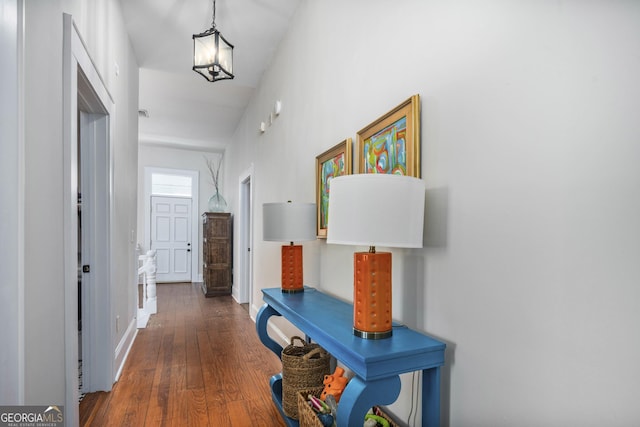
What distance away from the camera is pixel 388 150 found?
5.32 feet

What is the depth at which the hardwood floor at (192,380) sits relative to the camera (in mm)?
2107

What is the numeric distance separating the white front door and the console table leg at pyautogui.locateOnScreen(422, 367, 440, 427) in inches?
285

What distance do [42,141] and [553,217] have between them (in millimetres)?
1869

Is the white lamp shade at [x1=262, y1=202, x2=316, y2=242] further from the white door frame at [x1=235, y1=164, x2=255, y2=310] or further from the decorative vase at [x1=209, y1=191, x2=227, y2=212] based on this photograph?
the decorative vase at [x1=209, y1=191, x2=227, y2=212]

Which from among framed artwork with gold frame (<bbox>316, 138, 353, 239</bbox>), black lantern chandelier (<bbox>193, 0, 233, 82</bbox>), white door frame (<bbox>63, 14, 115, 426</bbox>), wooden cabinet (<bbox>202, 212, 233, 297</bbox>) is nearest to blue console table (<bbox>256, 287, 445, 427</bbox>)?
framed artwork with gold frame (<bbox>316, 138, 353, 239</bbox>)

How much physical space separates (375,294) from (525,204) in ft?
1.88

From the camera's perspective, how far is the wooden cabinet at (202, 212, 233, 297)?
19.9ft

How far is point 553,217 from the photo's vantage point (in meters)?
0.90

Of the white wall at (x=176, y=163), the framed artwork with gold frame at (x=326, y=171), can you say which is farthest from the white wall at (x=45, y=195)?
the white wall at (x=176, y=163)

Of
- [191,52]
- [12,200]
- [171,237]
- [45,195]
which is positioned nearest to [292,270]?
[45,195]

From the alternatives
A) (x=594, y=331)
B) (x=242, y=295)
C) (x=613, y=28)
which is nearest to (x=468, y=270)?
(x=594, y=331)

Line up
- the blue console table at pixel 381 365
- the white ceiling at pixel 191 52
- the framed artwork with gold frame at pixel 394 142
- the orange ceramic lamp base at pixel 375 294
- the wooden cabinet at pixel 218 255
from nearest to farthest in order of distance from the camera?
the blue console table at pixel 381 365
the orange ceramic lamp base at pixel 375 294
the framed artwork with gold frame at pixel 394 142
the white ceiling at pixel 191 52
the wooden cabinet at pixel 218 255

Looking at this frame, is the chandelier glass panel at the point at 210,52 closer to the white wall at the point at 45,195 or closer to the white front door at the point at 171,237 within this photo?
the white wall at the point at 45,195

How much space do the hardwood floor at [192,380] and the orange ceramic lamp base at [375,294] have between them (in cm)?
119
